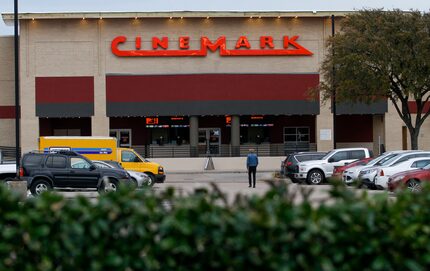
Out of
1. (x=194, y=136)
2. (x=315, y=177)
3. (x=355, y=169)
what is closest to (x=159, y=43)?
(x=194, y=136)

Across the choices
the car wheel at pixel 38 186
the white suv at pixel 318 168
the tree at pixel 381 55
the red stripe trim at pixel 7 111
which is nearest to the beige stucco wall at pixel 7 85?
the red stripe trim at pixel 7 111

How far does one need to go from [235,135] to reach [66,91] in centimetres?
1266

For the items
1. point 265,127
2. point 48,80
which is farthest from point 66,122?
point 265,127

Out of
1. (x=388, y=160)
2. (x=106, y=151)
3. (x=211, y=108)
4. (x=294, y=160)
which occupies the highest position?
(x=211, y=108)

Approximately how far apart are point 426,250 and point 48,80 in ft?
156

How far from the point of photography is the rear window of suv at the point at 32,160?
2417 cm

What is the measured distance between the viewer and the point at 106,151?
34.2m

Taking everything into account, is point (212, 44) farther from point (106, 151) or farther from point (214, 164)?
point (106, 151)

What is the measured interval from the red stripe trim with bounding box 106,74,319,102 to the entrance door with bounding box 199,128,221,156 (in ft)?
15.0

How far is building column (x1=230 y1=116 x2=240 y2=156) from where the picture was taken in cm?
5097

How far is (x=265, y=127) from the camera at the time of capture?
2138 inches

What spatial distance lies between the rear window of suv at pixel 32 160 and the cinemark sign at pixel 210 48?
26567mm

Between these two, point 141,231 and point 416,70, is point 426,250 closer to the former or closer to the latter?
point 141,231

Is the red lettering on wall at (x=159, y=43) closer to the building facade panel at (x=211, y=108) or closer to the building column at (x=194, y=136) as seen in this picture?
the building facade panel at (x=211, y=108)
